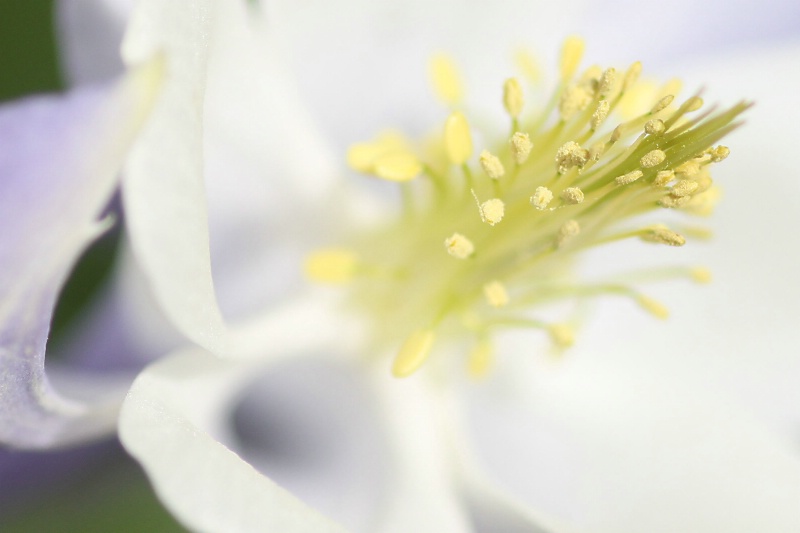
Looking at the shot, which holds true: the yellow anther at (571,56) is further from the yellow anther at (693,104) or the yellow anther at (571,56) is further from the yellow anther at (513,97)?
the yellow anther at (693,104)

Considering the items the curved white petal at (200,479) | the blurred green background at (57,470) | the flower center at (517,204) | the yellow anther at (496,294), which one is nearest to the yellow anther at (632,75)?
the flower center at (517,204)

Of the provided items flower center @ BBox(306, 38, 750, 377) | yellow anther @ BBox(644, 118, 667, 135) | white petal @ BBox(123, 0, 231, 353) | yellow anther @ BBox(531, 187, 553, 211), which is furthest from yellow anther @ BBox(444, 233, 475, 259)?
white petal @ BBox(123, 0, 231, 353)

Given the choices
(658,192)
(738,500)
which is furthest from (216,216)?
(738,500)

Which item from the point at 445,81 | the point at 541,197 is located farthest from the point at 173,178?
the point at 445,81

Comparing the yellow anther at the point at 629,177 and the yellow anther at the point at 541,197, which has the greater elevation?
the yellow anther at the point at 629,177

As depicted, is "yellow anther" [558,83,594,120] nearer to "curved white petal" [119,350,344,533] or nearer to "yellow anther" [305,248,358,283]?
"yellow anther" [305,248,358,283]

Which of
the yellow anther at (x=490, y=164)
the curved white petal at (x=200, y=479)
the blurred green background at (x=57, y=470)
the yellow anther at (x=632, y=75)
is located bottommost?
the blurred green background at (x=57, y=470)
